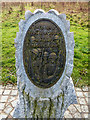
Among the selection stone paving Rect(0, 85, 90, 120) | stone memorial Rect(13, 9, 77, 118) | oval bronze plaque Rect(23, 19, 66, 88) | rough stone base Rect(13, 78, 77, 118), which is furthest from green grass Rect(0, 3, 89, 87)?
oval bronze plaque Rect(23, 19, 66, 88)

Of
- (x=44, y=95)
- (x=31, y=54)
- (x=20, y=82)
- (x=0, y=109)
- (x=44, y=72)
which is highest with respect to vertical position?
(x=31, y=54)

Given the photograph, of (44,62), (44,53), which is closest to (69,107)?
(44,62)

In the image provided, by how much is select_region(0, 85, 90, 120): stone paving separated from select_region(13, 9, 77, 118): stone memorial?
0.59m

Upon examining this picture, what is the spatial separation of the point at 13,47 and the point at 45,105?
12.5 ft

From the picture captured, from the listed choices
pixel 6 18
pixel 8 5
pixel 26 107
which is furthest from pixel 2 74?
pixel 8 5

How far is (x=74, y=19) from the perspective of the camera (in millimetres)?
8672

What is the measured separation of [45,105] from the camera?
251 centimetres

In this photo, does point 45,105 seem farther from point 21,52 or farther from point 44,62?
point 21,52

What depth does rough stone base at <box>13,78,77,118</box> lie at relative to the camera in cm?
248

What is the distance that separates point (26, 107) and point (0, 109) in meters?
0.88

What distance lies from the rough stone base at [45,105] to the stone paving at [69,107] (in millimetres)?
464

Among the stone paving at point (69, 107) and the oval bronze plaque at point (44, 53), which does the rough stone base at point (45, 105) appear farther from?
the stone paving at point (69, 107)

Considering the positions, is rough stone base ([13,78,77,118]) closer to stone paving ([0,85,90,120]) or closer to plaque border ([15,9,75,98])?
plaque border ([15,9,75,98])

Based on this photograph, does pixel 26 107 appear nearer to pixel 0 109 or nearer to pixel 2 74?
pixel 0 109
